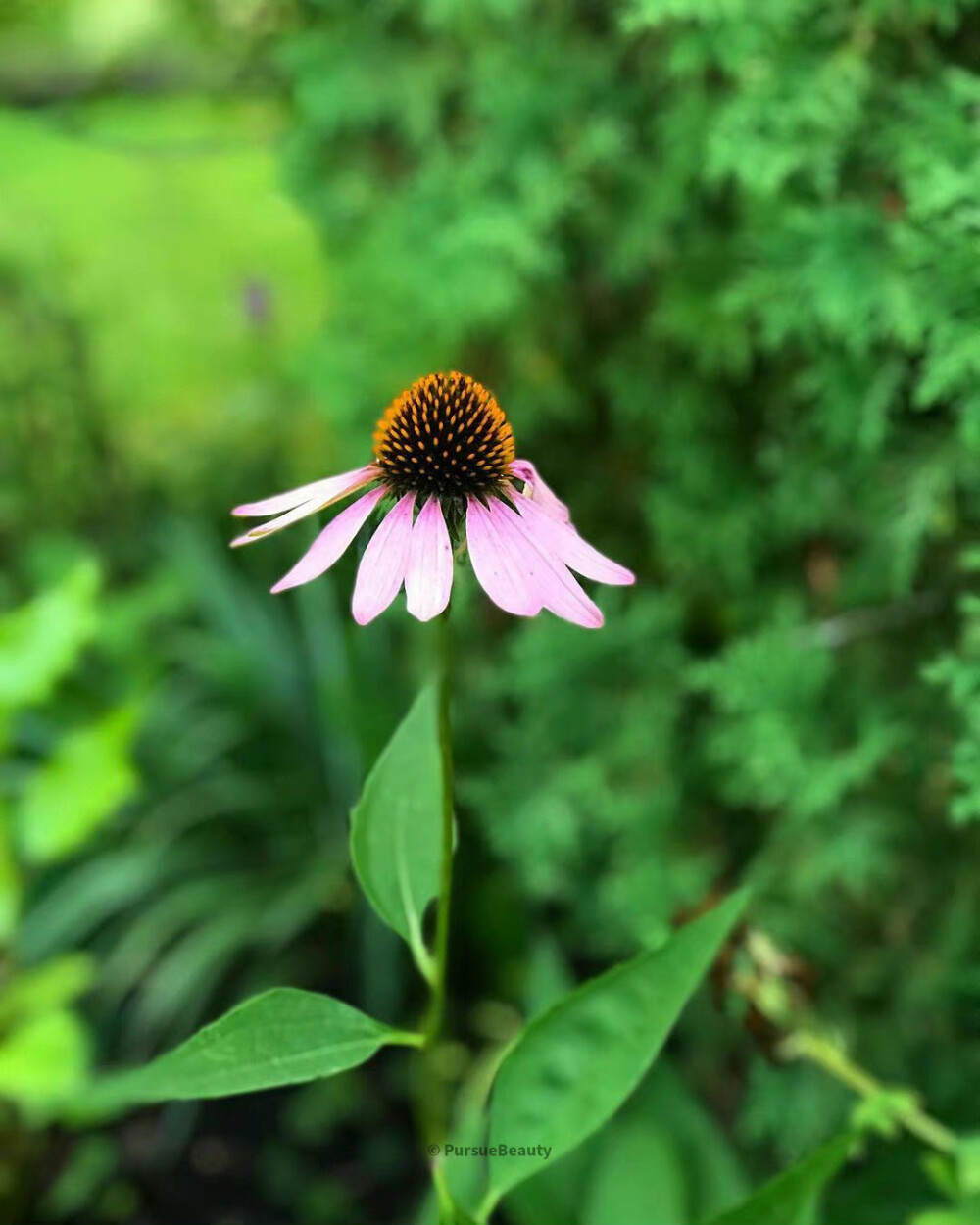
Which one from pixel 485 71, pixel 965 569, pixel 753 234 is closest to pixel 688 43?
pixel 753 234

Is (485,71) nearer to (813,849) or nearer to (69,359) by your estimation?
(813,849)

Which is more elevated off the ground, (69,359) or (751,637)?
(69,359)

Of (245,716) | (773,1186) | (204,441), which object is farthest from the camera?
(204,441)

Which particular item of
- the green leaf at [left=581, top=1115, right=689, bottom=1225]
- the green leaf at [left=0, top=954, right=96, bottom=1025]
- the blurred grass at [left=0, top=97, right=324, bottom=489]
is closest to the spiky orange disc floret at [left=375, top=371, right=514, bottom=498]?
the green leaf at [left=581, top=1115, right=689, bottom=1225]

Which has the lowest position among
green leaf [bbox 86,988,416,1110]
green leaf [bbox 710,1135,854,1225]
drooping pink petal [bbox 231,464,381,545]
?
green leaf [bbox 710,1135,854,1225]

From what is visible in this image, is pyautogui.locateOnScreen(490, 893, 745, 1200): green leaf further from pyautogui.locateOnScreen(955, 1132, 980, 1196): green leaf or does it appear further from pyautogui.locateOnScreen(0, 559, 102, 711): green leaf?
pyautogui.locateOnScreen(0, 559, 102, 711): green leaf

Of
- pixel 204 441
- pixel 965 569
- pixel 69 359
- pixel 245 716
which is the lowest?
pixel 245 716

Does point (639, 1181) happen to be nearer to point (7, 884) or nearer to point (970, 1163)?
point (970, 1163)
